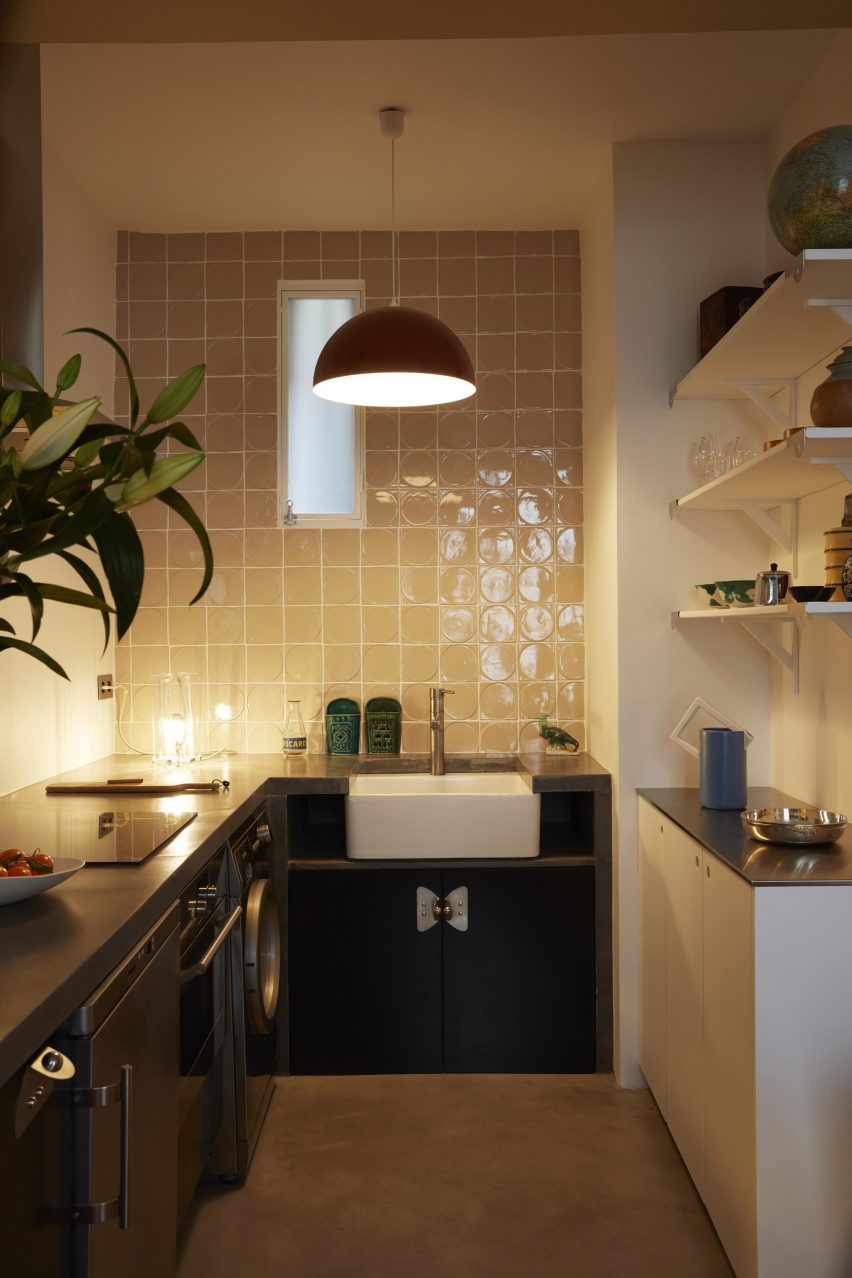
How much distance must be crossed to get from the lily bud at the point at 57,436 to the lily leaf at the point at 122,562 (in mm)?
62

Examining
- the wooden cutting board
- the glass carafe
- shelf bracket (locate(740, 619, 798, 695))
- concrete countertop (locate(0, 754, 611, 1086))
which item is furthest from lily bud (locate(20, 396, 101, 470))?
the glass carafe

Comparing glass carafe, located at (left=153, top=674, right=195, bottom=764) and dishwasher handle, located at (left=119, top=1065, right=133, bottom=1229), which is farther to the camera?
glass carafe, located at (left=153, top=674, right=195, bottom=764)

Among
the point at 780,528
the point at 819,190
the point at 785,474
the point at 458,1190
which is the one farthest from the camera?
the point at 780,528

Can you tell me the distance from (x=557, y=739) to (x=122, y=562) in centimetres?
305

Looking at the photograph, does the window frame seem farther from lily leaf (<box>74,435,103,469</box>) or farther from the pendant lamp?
lily leaf (<box>74,435,103,469</box>)

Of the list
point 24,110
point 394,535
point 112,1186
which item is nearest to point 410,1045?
point 394,535

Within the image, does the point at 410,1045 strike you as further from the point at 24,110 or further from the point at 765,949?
the point at 24,110

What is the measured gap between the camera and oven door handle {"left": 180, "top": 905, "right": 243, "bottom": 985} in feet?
7.13

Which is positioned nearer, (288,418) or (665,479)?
(665,479)

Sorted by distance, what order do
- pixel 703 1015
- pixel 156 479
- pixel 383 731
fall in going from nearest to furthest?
pixel 156 479
pixel 703 1015
pixel 383 731

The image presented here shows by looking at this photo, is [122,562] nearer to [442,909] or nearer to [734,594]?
[734,594]

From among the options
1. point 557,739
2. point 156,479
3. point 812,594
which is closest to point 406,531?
point 557,739

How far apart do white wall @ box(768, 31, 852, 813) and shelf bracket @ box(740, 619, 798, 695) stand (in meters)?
0.04

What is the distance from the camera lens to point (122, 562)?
2.78 feet
